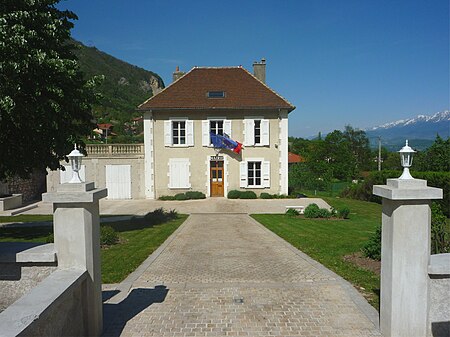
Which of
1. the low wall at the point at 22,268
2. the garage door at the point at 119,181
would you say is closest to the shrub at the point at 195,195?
the garage door at the point at 119,181

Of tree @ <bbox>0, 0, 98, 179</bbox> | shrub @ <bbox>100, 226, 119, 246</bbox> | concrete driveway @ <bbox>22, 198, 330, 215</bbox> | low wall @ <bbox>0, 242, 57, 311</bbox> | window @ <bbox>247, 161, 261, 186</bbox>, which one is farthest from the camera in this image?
window @ <bbox>247, 161, 261, 186</bbox>

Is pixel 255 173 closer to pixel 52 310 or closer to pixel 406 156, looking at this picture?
pixel 406 156

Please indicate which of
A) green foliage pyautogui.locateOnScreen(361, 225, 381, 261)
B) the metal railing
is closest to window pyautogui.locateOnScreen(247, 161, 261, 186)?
the metal railing

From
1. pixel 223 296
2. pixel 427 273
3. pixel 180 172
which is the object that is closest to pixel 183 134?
pixel 180 172

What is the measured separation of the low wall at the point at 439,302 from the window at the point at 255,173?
18.6 meters

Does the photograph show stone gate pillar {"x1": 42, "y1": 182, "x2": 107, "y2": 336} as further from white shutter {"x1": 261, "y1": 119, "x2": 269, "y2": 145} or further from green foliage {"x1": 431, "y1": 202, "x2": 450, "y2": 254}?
white shutter {"x1": 261, "y1": 119, "x2": 269, "y2": 145}

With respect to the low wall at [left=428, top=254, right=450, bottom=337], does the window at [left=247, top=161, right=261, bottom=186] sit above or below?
above

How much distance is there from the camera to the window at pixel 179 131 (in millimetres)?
22578

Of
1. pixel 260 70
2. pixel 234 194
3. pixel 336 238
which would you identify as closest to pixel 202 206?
pixel 234 194

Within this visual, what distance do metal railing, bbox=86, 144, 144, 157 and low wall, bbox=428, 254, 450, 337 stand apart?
20.5 metres

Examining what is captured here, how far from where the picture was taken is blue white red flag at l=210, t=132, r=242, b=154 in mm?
22328

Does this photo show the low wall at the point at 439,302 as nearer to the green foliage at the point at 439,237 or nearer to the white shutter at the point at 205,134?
the green foliage at the point at 439,237

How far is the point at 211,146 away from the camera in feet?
74.3

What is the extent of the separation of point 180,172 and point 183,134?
256 centimetres
